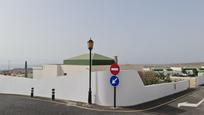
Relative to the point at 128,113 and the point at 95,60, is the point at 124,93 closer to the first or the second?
the point at 128,113

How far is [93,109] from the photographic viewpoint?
13578 mm

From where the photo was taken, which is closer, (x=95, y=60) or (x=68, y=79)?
(x=68, y=79)

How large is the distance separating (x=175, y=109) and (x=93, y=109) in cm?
530

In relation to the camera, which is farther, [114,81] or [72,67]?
[72,67]

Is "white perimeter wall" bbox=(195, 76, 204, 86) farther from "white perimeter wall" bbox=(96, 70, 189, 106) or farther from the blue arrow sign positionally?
the blue arrow sign

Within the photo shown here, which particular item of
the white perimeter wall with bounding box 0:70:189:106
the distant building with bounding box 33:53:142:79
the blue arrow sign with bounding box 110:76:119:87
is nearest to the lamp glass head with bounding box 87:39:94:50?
the white perimeter wall with bounding box 0:70:189:106

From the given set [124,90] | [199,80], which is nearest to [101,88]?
[124,90]

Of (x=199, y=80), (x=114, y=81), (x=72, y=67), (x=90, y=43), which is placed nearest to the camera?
(x=114, y=81)

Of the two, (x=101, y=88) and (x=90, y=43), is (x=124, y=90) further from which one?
(x=90, y=43)

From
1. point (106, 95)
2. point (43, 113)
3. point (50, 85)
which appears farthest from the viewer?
point (50, 85)

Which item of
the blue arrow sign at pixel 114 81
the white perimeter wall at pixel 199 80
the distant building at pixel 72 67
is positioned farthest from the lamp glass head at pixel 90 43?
the white perimeter wall at pixel 199 80

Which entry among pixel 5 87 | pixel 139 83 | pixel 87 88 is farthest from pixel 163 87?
pixel 5 87

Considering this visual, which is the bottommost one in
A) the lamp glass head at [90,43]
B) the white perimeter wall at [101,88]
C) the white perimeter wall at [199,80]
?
the white perimeter wall at [199,80]

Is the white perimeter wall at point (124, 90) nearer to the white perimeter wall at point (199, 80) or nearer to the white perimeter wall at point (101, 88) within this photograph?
the white perimeter wall at point (101, 88)
